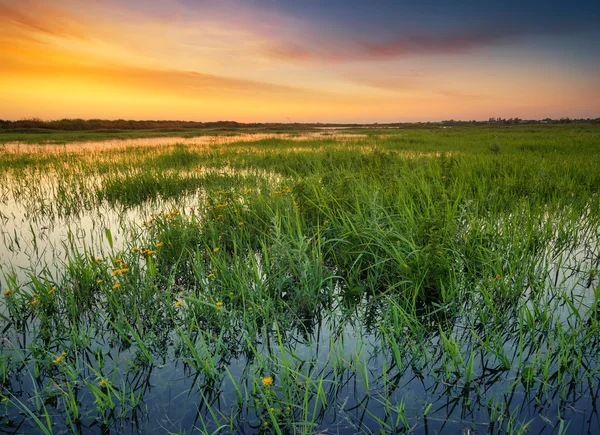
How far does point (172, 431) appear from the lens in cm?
197

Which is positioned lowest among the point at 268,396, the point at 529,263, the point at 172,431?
the point at 172,431

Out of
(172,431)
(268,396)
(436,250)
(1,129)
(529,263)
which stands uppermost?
(1,129)

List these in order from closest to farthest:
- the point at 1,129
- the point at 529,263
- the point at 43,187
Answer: the point at 529,263
the point at 43,187
the point at 1,129

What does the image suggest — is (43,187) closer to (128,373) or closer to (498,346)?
(128,373)

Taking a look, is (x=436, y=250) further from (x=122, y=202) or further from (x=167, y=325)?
(x=122, y=202)

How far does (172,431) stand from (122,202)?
6868 millimetres

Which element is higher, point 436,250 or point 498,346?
point 436,250

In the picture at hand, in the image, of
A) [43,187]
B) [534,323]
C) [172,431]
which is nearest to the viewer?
[172,431]

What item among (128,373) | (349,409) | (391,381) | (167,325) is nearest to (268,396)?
(349,409)

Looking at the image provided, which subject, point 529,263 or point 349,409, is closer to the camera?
point 349,409

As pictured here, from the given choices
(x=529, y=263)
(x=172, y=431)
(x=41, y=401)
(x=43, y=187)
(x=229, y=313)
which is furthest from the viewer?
(x=43, y=187)

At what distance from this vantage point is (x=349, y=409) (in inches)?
81.7

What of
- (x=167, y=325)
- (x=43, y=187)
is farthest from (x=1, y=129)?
(x=167, y=325)

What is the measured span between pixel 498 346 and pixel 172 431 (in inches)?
88.6
